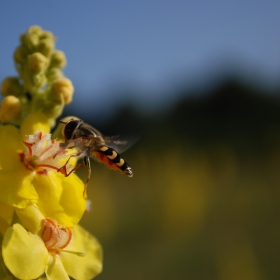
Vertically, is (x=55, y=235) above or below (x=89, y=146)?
below

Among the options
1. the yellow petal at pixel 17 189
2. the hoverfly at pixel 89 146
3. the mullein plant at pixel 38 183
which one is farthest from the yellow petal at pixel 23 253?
the hoverfly at pixel 89 146

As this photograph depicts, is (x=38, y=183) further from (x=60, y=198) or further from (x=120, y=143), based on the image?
(x=120, y=143)

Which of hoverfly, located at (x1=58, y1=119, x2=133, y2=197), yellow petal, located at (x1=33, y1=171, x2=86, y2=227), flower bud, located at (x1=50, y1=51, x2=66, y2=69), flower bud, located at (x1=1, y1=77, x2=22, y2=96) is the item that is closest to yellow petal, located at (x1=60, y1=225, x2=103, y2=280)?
yellow petal, located at (x1=33, y1=171, x2=86, y2=227)

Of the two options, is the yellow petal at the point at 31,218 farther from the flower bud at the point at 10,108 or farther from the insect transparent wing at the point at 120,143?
the insect transparent wing at the point at 120,143

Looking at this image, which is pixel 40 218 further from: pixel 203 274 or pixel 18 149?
pixel 203 274

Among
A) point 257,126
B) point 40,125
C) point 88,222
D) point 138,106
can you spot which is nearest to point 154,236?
point 88,222

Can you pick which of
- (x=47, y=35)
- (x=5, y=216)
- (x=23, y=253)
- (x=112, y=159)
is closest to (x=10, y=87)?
(x=47, y=35)

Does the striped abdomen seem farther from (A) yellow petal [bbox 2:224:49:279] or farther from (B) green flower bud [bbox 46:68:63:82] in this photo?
(A) yellow petal [bbox 2:224:49:279]
